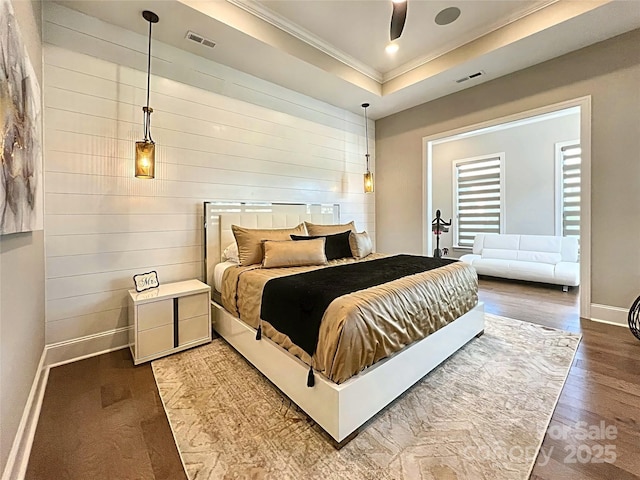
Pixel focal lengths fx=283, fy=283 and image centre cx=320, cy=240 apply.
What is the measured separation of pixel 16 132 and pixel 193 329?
189cm

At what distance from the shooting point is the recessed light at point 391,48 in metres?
3.46

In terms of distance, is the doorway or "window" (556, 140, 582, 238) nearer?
the doorway

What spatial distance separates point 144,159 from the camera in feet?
8.01

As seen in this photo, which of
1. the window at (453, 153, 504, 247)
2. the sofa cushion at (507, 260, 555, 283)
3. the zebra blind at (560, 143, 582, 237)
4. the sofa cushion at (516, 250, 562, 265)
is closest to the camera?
the sofa cushion at (507, 260, 555, 283)

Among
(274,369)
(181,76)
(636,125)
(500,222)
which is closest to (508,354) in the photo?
(274,369)

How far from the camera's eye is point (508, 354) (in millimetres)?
2494

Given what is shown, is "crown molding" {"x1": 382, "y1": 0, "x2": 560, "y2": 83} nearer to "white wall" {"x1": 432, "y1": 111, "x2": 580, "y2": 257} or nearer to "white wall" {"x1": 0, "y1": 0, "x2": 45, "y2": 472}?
"white wall" {"x1": 432, "y1": 111, "x2": 580, "y2": 257}

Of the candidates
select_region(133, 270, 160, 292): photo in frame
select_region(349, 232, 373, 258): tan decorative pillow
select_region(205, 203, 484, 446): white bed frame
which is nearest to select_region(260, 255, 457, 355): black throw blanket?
select_region(205, 203, 484, 446): white bed frame

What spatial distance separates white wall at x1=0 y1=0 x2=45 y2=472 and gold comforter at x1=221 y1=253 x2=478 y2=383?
1.31 metres

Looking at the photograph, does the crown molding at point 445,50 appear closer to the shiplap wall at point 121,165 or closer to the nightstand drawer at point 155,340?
the shiplap wall at point 121,165

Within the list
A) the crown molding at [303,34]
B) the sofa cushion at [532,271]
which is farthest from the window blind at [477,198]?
the crown molding at [303,34]

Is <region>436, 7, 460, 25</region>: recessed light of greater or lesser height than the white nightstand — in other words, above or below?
above

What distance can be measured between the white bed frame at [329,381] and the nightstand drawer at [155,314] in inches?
19.5

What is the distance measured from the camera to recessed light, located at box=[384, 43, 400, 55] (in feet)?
11.4
